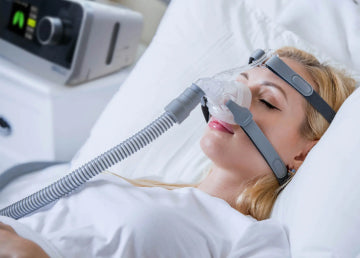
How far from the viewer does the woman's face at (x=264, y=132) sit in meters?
1.02

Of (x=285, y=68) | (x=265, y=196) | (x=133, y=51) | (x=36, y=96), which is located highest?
(x=285, y=68)

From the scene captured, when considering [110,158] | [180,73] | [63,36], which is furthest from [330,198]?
[63,36]

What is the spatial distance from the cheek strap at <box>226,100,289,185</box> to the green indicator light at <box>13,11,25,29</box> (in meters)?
0.92

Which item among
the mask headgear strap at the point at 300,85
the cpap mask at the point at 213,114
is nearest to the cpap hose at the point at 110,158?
the cpap mask at the point at 213,114

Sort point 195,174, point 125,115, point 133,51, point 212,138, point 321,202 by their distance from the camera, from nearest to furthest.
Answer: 1. point 321,202
2. point 212,138
3. point 195,174
4. point 125,115
5. point 133,51

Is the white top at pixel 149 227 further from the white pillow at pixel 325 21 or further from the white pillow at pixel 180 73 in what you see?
the white pillow at pixel 325 21

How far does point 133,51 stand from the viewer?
5.95ft

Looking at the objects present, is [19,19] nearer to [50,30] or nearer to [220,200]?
[50,30]

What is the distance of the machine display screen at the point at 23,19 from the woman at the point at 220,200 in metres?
0.74

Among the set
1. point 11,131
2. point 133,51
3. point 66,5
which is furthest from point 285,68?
point 11,131

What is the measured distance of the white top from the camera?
0.80m

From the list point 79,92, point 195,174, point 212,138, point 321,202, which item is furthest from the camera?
point 79,92

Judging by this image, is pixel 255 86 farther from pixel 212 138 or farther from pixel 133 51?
pixel 133 51

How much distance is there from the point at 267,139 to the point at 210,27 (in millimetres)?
534
